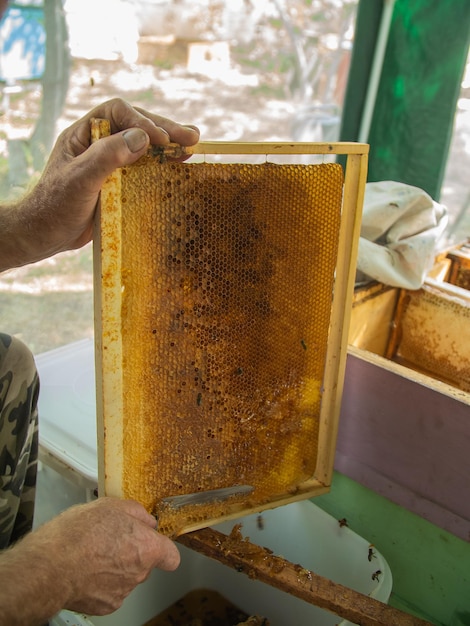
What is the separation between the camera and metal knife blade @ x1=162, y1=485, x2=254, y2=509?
1134 millimetres

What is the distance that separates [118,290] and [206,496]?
506mm

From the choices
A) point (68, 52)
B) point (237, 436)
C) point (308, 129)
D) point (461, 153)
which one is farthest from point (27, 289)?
point (461, 153)

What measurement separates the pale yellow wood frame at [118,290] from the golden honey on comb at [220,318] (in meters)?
0.02

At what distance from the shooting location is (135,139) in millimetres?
897

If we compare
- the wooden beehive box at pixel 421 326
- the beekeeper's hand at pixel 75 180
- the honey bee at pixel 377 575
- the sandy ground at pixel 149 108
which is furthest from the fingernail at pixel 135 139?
the sandy ground at pixel 149 108

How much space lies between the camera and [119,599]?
0.99 metres

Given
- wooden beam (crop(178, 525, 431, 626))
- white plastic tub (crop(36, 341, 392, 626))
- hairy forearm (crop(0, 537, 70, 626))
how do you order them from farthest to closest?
white plastic tub (crop(36, 341, 392, 626))
wooden beam (crop(178, 525, 431, 626))
hairy forearm (crop(0, 537, 70, 626))

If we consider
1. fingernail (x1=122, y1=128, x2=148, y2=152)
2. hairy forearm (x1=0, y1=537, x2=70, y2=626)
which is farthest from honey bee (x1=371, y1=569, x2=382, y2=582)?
fingernail (x1=122, y1=128, x2=148, y2=152)

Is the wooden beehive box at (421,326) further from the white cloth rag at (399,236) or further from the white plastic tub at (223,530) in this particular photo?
the white plastic tub at (223,530)

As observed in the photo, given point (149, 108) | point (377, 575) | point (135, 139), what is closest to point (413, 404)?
point (377, 575)

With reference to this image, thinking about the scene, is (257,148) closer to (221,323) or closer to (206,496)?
(221,323)

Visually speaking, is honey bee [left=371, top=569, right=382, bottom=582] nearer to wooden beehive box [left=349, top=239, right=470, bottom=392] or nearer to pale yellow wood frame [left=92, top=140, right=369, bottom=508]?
pale yellow wood frame [left=92, top=140, right=369, bottom=508]

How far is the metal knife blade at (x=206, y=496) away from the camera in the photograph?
3.72 feet

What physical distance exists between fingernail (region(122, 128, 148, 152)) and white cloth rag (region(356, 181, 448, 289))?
0.93 m
